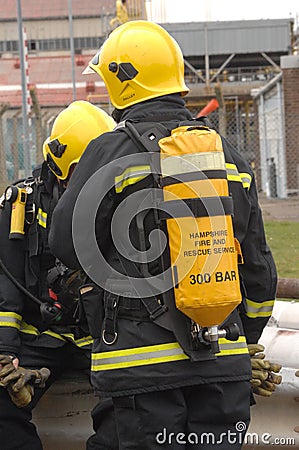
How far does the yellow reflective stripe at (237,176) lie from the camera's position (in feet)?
9.01

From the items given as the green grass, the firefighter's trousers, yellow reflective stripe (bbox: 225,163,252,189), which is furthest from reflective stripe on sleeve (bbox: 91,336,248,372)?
the green grass

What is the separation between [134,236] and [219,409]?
0.64 metres

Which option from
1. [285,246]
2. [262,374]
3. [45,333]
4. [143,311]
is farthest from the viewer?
[285,246]

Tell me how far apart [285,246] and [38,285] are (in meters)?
7.60

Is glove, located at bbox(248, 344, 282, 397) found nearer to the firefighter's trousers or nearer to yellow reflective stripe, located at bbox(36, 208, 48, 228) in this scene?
the firefighter's trousers

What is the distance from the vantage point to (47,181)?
3.55 meters

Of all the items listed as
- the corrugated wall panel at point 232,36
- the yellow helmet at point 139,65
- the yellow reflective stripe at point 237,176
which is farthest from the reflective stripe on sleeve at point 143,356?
the corrugated wall panel at point 232,36

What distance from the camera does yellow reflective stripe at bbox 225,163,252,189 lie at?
2.75m

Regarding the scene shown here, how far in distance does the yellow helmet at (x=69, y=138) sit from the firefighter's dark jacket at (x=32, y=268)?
88 millimetres

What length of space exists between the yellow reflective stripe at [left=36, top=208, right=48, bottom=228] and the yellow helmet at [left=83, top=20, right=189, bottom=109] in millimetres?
736

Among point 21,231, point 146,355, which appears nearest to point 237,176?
point 146,355

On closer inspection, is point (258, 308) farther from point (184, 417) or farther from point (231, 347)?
point (184, 417)

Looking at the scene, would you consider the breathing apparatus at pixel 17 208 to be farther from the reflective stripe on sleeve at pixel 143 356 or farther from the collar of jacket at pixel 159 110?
the reflective stripe on sleeve at pixel 143 356

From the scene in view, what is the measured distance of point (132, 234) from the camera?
8.64 ft
